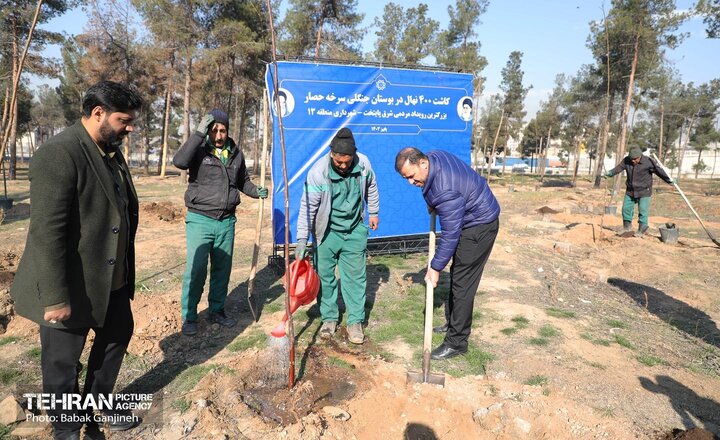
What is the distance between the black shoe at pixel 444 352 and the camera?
3406 millimetres

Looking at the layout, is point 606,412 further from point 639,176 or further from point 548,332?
point 639,176

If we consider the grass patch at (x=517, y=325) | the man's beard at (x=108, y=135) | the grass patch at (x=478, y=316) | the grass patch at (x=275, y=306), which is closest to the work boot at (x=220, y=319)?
the grass patch at (x=275, y=306)

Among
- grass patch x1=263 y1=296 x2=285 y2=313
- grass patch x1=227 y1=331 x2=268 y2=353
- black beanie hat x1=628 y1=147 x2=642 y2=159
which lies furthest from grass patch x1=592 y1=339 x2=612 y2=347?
black beanie hat x1=628 y1=147 x2=642 y2=159

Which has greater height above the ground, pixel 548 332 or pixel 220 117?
pixel 220 117

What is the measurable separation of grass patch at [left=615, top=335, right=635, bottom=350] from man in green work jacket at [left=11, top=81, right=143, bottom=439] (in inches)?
157

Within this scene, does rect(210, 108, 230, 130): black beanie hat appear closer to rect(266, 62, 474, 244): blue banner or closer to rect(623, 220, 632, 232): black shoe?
rect(266, 62, 474, 244): blue banner

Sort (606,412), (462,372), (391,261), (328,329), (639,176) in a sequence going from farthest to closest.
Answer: (639,176)
(391,261)
(328,329)
(462,372)
(606,412)

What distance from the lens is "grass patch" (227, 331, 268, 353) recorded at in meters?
3.54

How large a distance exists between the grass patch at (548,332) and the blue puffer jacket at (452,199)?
1.41m

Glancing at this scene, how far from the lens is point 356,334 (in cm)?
366

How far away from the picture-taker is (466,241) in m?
3.28

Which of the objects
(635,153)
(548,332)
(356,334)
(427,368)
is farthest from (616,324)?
(635,153)

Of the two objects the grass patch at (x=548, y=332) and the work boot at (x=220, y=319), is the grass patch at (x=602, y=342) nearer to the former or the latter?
the grass patch at (x=548, y=332)

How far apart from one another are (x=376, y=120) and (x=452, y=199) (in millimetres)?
3260
